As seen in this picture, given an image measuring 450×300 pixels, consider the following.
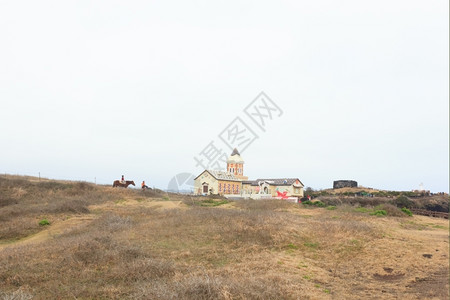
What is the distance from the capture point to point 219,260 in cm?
984

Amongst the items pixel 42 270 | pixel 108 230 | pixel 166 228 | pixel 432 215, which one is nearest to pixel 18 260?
pixel 42 270

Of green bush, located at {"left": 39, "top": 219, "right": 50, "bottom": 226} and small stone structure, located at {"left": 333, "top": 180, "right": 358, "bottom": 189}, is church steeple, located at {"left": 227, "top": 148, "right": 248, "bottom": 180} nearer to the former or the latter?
small stone structure, located at {"left": 333, "top": 180, "right": 358, "bottom": 189}

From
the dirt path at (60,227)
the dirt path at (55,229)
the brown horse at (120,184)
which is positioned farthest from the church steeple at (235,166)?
the dirt path at (55,229)

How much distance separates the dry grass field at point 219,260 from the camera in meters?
6.95

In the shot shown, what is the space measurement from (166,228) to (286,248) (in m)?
5.50

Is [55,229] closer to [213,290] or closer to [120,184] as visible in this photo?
[213,290]

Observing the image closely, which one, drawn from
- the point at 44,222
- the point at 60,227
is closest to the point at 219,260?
the point at 60,227

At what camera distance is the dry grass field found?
6953 mm

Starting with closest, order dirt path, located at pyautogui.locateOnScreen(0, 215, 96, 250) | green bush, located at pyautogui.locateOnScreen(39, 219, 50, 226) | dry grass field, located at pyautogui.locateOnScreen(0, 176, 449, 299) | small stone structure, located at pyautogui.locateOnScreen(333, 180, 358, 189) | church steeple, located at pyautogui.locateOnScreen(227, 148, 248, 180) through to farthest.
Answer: dry grass field, located at pyautogui.locateOnScreen(0, 176, 449, 299), dirt path, located at pyautogui.locateOnScreen(0, 215, 96, 250), green bush, located at pyautogui.locateOnScreen(39, 219, 50, 226), church steeple, located at pyautogui.locateOnScreen(227, 148, 248, 180), small stone structure, located at pyautogui.locateOnScreen(333, 180, 358, 189)

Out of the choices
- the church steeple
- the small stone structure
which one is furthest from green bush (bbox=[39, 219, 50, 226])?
the small stone structure

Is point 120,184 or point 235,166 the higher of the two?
point 235,166

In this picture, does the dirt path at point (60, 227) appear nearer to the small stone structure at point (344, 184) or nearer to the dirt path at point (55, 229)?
the dirt path at point (55, 229)

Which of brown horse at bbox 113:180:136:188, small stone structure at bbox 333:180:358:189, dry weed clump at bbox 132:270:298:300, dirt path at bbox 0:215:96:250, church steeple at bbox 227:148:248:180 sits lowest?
dirt path at bbox 0:215:96:250

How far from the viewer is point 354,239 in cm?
1223
